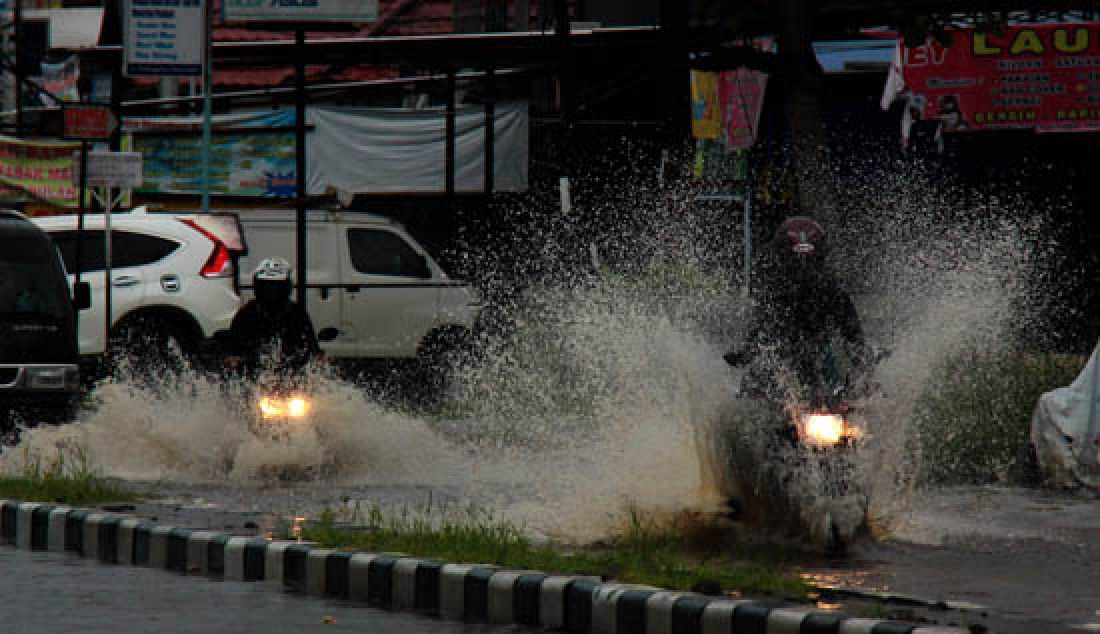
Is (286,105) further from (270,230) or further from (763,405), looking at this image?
(763,405)

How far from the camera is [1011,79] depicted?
70.0ft

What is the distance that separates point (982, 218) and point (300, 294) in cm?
689

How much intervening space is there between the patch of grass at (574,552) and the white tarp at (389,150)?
15578 millimetres

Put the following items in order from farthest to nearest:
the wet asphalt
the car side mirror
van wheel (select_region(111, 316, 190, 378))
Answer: van wheel (select_region(111, 316, 190, 378)), the car side mirror, the wet asphalt

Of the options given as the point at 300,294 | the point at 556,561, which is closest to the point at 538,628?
the point at 556,561

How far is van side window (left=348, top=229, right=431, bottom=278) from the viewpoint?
980 inches

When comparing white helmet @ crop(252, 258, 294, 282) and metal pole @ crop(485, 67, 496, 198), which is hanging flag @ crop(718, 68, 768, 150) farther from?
white helmet @ crop(252, 258, 294, 282)

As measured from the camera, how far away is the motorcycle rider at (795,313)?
10.3 metres

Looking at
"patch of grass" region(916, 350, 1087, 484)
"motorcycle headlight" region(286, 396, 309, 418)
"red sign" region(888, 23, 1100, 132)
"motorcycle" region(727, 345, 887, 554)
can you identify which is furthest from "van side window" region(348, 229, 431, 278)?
"motorcycle" region(727, 345, 887, 554)

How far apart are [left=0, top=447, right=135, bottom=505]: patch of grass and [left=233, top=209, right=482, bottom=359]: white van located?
986 cm

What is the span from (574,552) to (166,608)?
1750 mm

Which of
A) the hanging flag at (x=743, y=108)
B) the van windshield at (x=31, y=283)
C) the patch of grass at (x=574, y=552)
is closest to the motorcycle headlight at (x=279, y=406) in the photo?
the patch of grass at (x=574, y=552)

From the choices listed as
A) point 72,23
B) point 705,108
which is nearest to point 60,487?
point 705,108

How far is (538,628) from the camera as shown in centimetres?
882
